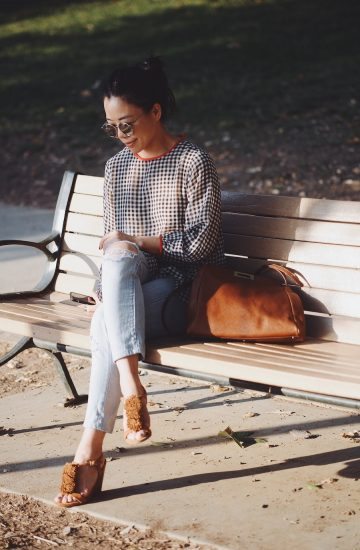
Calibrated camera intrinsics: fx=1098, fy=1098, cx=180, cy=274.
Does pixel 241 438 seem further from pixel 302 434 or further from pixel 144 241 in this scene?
pixel 144 241

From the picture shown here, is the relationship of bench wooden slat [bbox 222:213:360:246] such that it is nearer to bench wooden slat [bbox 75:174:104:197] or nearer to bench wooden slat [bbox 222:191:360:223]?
bench wooden slat [bbox 222:191:360:223]

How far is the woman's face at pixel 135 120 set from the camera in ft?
14.9

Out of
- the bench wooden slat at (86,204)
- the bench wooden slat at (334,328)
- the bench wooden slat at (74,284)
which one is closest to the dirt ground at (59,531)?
the bench wooden slat at (334,328)

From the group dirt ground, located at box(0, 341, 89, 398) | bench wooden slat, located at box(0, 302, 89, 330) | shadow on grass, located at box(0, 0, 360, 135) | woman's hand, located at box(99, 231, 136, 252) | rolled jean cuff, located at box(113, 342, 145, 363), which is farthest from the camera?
shadow on grass, located at box(0, 0, 360, 135)

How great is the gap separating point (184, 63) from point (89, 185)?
41.0 feet

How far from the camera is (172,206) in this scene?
4594 millimetres

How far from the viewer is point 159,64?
15.1 ft

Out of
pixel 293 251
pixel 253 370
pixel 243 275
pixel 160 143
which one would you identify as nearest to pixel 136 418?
pixel 253 370

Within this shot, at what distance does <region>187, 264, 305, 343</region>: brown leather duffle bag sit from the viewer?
4.27 metres

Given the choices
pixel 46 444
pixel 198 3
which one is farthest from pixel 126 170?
pixel 198 3

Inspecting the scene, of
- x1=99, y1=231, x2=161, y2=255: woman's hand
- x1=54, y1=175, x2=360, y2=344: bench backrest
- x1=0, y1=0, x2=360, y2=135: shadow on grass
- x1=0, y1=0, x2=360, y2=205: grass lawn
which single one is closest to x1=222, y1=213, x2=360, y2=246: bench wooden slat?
x1=54, y1=175, x2=360, y2=344: bench backrest

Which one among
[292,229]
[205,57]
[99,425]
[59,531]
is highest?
[205,57]

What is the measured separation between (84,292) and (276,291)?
1454mm

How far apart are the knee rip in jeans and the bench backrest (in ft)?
2.29
